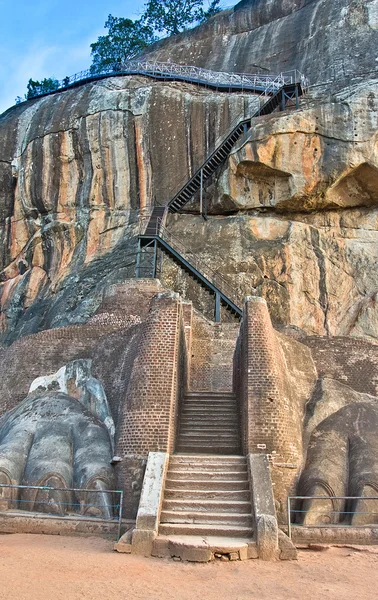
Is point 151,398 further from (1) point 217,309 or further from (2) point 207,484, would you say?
(1) point 217,309

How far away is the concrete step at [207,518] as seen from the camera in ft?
31.8

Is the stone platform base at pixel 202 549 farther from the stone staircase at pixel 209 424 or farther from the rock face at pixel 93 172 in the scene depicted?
the rock face at pixel 93 172

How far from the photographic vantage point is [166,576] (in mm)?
7711

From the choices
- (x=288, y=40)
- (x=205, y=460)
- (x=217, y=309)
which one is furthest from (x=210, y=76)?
(x=205, y=460)

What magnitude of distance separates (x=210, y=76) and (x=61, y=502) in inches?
1171

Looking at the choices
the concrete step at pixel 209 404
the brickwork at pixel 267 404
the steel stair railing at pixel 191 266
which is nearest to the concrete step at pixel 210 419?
the concrete step at pixel 209 404

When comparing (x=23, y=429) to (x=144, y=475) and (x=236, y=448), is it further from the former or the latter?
(x=236, y=448)

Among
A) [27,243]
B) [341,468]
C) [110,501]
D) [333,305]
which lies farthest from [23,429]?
[27,243]

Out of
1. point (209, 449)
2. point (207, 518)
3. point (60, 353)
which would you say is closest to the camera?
point (207, 518)

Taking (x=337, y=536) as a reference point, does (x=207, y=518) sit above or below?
above

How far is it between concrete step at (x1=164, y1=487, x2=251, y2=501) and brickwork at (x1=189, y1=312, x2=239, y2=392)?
6.16 meters

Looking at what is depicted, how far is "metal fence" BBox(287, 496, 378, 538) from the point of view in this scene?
10.4 metres

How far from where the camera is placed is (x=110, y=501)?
1113 cm

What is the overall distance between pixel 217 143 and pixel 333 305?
410 inches
